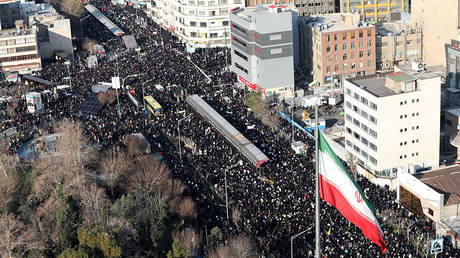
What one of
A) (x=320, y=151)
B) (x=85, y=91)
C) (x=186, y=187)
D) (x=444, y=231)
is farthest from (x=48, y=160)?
(x=320, y=151)

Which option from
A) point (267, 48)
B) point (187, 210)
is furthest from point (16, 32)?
point (187, 210)

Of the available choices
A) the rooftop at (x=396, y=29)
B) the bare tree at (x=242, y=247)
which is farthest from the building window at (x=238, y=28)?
the bare tree at (x=242, y=247)

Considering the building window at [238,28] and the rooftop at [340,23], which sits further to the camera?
the rooftop at [340,23]

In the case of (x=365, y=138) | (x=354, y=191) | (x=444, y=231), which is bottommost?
(x=444, y=231)

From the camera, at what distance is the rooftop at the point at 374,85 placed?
65125mm

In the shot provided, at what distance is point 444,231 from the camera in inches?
2222

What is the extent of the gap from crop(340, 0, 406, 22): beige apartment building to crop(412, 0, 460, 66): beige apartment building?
17.5 metres

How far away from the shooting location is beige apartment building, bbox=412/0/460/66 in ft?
292

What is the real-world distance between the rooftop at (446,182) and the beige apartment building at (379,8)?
5490 cm

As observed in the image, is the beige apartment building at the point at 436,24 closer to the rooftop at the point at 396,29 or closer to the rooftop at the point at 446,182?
the rooftop at the point at 396,29

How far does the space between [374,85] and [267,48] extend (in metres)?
21.9

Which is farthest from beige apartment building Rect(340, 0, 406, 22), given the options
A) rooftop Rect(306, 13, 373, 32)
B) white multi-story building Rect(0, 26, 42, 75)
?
white multi-story building Rect(0, 26, 42, 75)

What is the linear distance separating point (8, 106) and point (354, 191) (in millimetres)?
61963

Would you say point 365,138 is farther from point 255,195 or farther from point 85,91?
point 85,91
